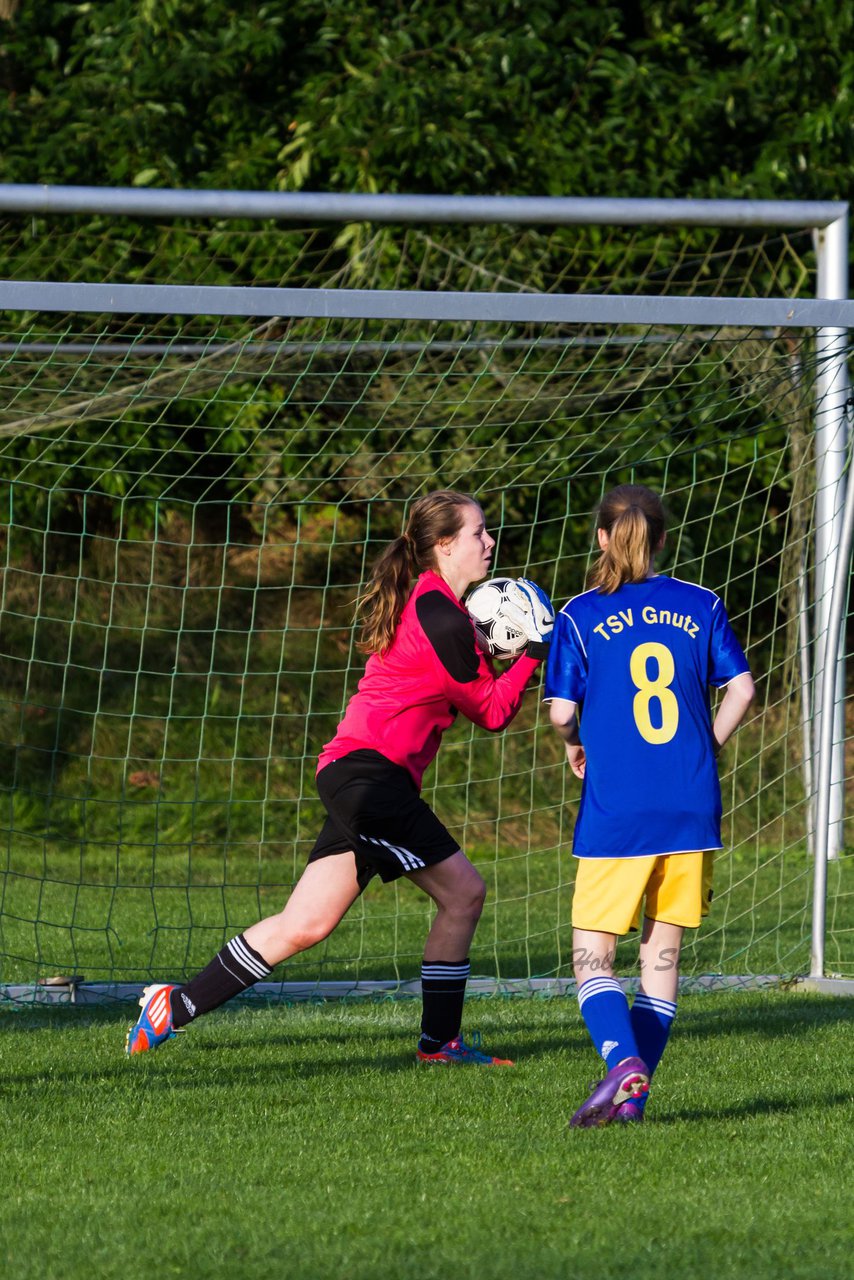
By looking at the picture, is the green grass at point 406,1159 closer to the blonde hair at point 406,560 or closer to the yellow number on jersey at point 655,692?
the yellow number on jersey at point 655,692

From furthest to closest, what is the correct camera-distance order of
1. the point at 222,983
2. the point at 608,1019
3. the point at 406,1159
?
1. the point at 222,983
2. the point at 608,1019
3. the point at 406,1159

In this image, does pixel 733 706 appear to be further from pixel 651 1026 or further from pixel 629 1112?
pixel 629 1112

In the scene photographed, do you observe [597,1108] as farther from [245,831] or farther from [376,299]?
[245,831]

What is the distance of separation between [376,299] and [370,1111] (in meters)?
2.31

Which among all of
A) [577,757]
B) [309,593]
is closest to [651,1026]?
[577,757]

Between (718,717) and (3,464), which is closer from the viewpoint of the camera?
(718,717)

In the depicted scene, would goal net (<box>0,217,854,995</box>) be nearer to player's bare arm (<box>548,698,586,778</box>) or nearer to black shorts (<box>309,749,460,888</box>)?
black shorts (<box>309,749,460,888</box>)

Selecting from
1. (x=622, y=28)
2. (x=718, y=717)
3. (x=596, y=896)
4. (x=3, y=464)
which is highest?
(x=622, y=28)

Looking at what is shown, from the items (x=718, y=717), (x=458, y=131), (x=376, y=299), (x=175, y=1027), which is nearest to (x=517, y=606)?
(x=718, y=717)

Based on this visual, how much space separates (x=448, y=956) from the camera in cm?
480

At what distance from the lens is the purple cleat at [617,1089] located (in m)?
3.73

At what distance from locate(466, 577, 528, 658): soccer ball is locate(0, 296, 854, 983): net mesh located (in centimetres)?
181

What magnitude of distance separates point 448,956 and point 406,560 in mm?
1165

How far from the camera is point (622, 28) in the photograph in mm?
13703
